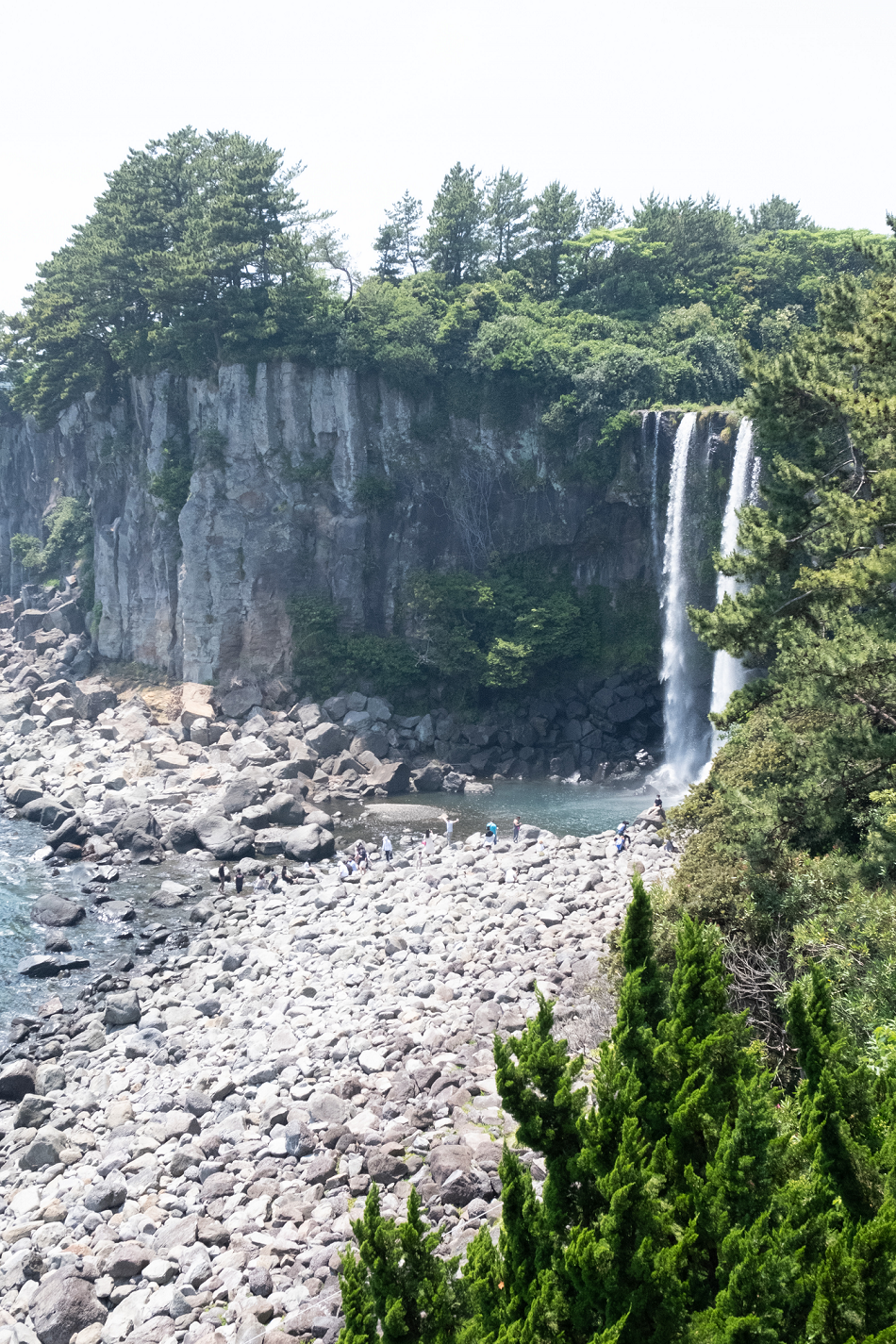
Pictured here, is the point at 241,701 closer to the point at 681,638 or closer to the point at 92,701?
the point at 92,701

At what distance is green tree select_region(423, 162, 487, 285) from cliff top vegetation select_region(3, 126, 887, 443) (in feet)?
0.32

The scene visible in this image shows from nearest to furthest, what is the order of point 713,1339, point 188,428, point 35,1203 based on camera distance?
point 713,1339
point 35,1203
point 188,428

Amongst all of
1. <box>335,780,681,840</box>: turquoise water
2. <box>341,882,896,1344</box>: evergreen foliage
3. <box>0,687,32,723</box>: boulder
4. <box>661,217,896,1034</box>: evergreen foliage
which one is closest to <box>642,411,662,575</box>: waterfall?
<box>335,780,681,840</box>: turquoise water

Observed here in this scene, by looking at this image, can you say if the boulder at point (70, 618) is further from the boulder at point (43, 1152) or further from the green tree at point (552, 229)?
the boulder at point (43, 1152)

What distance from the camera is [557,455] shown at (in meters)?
42.7

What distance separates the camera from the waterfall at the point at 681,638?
123ft

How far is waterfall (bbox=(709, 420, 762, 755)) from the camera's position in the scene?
108ft

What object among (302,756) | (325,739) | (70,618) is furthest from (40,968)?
(70,618)

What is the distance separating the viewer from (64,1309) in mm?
12023

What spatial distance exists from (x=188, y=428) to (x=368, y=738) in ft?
65.0

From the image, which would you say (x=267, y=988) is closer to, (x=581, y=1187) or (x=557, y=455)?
(x=581, y=1187)

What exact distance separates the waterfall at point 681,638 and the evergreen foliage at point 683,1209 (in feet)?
94.7

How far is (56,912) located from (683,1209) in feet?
79.2

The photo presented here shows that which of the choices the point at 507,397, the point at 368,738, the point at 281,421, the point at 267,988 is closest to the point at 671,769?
the point at 368,738
